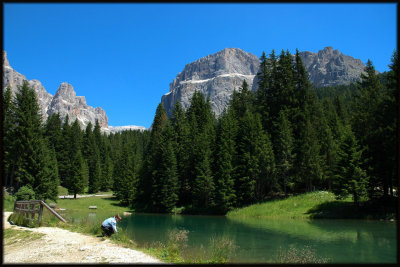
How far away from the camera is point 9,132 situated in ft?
149

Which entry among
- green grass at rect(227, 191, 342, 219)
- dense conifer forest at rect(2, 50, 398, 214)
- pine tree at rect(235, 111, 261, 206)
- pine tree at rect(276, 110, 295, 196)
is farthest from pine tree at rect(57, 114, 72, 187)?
pine tree at rect(276, 110, 295, 196)

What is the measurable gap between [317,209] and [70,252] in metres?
30.5

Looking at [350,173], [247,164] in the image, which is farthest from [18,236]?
[247,164]

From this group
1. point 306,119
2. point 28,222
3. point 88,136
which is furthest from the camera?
point 88,136

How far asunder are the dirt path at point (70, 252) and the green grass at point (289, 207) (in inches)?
1061

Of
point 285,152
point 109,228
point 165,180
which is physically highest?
point 285,152

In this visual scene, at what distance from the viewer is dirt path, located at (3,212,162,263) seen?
10695 millimetres

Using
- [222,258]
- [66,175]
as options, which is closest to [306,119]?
[222,258]

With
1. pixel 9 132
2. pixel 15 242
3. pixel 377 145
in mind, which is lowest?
pixel 15 242

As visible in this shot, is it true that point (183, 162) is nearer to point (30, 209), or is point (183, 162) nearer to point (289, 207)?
point (289, 207)

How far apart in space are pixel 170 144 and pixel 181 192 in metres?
9.75

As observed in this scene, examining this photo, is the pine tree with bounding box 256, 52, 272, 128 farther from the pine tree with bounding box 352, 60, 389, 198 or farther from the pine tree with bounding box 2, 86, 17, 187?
the pine tree with bounding box 2, 86, 17, 187

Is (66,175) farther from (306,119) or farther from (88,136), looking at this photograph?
(306,119)

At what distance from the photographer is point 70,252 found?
38.5 feet
